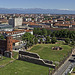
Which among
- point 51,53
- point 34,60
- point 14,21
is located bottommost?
point 51,53

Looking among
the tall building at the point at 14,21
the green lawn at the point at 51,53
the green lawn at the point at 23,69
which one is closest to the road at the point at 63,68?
the green lawn at the point at 51,53

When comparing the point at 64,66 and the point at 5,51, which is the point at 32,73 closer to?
the point at 64,66

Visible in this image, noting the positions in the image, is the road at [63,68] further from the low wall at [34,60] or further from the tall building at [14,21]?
the tall building at [14,21]

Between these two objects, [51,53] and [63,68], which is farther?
[51,53]

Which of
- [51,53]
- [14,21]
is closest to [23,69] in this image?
[51,53]

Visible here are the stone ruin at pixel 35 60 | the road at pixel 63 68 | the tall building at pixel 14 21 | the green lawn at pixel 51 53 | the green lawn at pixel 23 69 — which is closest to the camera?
the green lawn at pixel 23 69

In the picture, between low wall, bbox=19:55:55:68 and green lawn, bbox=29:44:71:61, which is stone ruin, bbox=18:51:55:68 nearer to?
low wall, bbox=19:55:55:68

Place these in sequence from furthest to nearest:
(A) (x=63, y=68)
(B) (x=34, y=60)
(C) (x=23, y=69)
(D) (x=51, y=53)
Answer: (D) (x=51, y=53)
(A) (x=63, y=68)
(B) (x=34, y=60)
(C) (x=23, y=69)

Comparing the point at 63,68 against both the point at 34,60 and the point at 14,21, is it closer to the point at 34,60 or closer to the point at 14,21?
the point at 34,60
